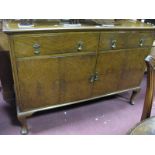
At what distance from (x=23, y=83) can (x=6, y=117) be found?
0.60 meters

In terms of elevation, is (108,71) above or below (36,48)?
below

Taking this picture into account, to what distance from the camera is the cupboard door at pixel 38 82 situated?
1.37m

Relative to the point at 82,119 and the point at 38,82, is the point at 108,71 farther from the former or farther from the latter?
the point at 38,82

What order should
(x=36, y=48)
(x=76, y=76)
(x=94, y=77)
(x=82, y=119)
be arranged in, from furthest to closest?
1. (x=82, y=119)
2. (x=94, y=77)
3. (x=76, y=76)
4. (x=36, y=48)

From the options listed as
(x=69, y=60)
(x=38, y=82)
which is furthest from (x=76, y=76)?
(x=38, y=82)

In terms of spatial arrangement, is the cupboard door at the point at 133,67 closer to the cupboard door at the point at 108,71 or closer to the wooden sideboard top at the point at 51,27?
the cupboard door at the point at 108,71

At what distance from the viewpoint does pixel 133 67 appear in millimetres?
1911

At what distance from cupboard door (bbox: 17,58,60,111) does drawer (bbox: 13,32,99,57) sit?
0.07m

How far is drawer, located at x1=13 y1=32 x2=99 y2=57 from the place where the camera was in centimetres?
126

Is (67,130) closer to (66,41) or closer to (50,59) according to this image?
(50,59)

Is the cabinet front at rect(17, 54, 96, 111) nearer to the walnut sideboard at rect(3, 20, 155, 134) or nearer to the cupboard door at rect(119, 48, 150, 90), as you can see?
A: the walnut sideboard at rect(3, 20, 155, 134)

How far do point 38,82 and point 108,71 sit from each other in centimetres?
70
